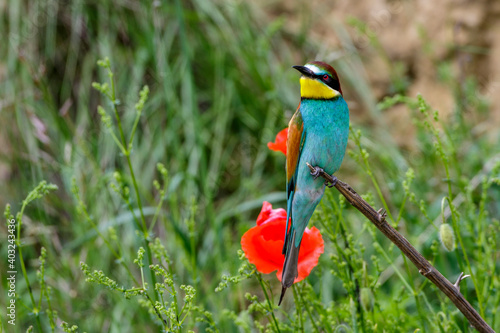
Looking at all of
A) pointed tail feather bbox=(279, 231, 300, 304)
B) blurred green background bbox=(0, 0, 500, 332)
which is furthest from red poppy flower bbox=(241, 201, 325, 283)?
blurred green background bbox=(0, 0, 500, 332)

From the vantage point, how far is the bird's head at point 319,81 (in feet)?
3.38

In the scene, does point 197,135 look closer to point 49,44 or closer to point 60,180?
point 60,180

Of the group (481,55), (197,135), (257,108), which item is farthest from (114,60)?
(481,55)

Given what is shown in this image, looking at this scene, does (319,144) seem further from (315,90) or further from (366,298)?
(366,298)

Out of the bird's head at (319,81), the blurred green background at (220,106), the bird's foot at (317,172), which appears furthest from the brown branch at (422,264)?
the blurred green background at (220,106)

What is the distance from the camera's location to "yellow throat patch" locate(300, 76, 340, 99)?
106 centimetres

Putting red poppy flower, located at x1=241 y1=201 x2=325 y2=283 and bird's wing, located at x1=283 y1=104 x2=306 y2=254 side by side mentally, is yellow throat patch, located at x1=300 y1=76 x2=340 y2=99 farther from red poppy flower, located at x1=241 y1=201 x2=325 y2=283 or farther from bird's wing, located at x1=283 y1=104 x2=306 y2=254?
red poppy flower, located at x1=241 y1=201 x2=325 y2=283

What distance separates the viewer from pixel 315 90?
108cm

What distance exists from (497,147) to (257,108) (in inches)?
43.9

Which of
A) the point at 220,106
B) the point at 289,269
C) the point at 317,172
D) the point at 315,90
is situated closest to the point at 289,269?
the point at 289,269

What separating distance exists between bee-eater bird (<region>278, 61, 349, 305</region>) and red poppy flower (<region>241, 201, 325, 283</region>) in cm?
3

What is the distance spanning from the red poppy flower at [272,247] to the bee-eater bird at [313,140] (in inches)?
1.1

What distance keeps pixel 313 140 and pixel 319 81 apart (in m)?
0.11

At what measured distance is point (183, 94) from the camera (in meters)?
2.75
